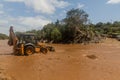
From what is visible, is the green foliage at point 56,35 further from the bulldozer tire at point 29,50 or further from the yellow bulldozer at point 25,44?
the bulldozer tire at point 29,50

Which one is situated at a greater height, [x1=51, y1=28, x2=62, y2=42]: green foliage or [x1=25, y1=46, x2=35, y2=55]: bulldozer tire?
[x1=51, y1=28, x2=62, y2=42]: green foliage

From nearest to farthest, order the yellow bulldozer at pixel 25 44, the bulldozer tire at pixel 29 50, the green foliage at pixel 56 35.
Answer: the yellow bulldozer at pixel 25 44, the bulldozer tire at pixel 29 50, the green foliage at pixel 56 35

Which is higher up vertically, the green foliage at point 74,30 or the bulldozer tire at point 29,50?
the green foliage at point 74,30

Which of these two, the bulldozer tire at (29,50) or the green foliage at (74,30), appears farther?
the green foliage at (74,30)

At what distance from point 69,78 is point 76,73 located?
1569mm

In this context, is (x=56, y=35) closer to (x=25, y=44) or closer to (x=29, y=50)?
(x=29, y=50)

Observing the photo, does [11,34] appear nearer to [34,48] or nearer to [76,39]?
[34,48]

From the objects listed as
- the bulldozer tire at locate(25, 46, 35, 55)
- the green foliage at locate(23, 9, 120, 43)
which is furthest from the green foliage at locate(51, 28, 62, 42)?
the bulldozer tire at locate(25, 46, 35, 55)

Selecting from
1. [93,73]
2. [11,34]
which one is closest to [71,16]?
[11,34]

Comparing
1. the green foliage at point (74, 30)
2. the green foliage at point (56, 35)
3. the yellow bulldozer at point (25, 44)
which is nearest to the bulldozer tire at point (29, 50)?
the yellow bulldozer at point (25, 44)

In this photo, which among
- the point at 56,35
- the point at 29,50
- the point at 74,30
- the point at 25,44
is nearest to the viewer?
the point at 25,44

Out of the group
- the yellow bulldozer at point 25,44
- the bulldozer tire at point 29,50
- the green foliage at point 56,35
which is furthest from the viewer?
the green foliage at point 56,35

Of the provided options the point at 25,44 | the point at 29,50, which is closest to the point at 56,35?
the point at 29,50

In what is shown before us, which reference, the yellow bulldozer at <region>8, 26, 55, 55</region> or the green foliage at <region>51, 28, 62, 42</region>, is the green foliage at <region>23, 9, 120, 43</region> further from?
the yellow bulldozer at <region>8, 26, 55, 55</region>
